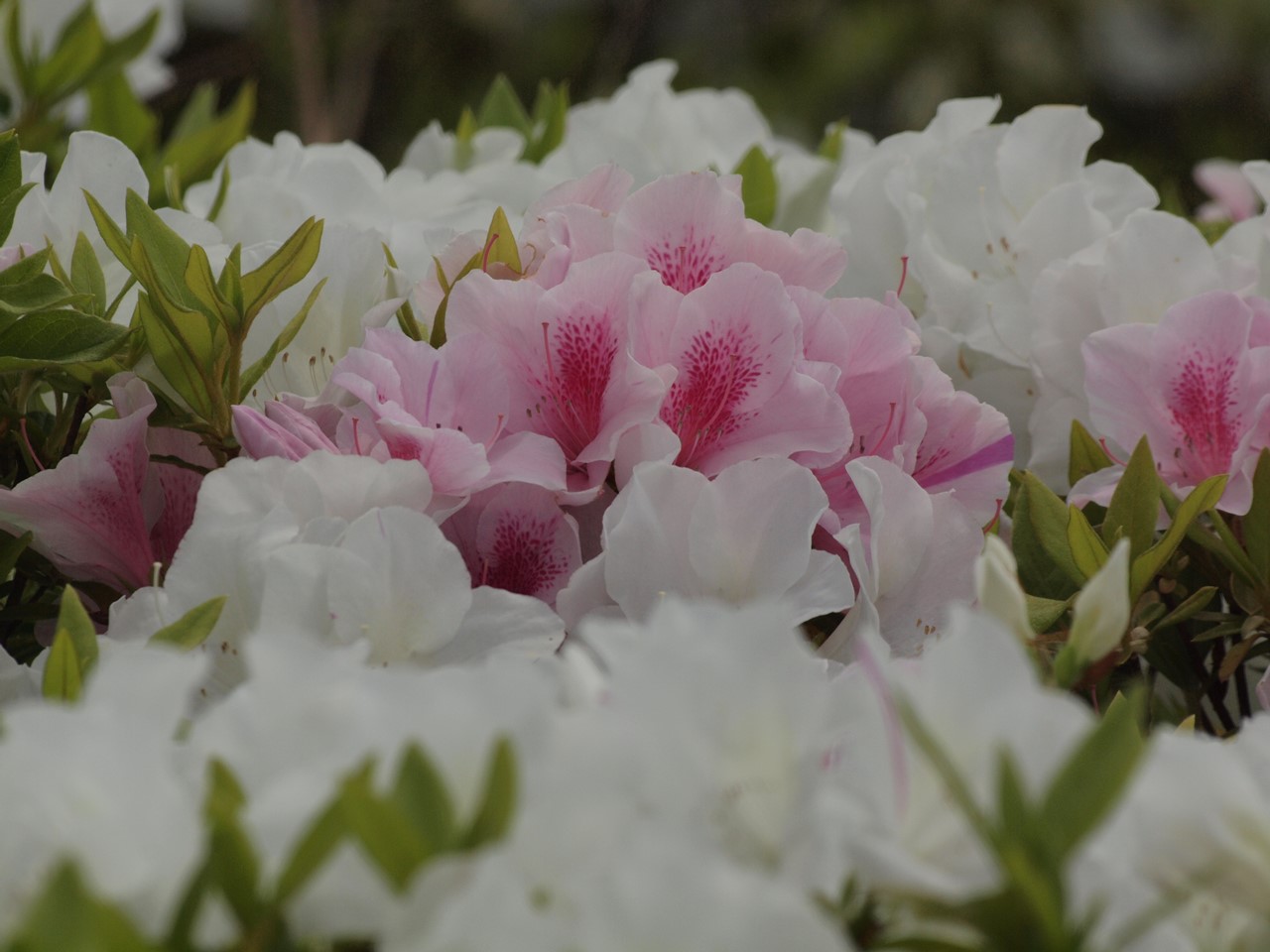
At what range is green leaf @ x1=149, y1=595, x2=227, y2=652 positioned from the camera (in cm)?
69

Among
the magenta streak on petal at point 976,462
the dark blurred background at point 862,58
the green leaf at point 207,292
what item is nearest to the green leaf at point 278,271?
the green leaf at point 207,292

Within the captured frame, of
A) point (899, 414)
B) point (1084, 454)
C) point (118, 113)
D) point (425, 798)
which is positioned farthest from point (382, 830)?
Result: point (118, 113)

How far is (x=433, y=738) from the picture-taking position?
504 mm

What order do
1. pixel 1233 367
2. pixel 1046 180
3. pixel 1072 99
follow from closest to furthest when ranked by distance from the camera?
pixel 1233 367 < pixel 1046 180 < pixel 1072 99

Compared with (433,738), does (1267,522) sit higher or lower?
lower

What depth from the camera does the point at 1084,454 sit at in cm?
95

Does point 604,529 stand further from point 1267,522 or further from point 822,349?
point 1267,522

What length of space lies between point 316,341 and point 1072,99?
18.2 feet

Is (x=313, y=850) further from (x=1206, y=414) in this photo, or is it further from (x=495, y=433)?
(x=1206, y=414)

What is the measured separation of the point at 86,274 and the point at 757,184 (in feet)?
1.69

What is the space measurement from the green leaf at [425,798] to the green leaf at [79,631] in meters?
0.27

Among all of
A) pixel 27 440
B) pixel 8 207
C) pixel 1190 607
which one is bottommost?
pixel 1190 607

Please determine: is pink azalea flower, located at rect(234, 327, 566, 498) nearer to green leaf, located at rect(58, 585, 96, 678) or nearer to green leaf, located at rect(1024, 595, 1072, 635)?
green leaf, located at rect(58, 585, 96, 678)

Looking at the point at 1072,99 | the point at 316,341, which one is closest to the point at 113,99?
the point at 316,341
